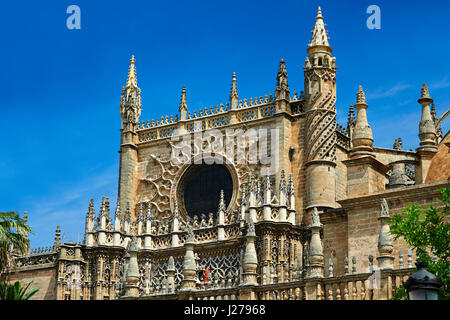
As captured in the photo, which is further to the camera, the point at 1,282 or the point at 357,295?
the point at 1,282

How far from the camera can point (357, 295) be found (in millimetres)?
18594

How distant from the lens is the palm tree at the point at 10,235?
75.9 ft

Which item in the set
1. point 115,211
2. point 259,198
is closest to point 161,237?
point 115,211

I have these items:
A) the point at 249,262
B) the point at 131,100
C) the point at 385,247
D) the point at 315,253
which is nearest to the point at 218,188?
the point at 131,100

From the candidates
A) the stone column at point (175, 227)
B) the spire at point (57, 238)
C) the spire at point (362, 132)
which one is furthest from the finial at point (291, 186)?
the spire at point (57, 238)

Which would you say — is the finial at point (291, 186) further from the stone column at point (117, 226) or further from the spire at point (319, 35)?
the stone column at point (117, 226)

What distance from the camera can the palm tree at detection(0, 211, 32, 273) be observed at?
911 inches

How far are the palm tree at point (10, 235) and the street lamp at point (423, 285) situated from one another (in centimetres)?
1463

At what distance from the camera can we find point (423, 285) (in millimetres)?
10773

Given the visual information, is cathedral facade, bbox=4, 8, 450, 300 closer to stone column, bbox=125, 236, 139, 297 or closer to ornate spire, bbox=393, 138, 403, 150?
ornate spire, bbox=393, 138, 403, 150

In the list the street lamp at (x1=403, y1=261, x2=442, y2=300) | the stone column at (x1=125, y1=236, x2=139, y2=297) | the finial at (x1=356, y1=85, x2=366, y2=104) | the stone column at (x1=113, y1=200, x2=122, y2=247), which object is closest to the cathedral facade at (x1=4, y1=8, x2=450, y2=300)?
the stone column at (x1=113, y1=200, x2=122, y2=247)
